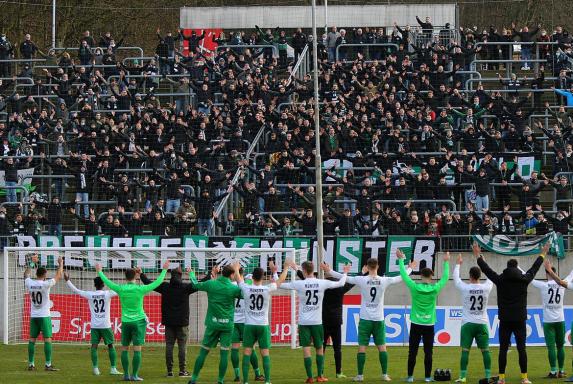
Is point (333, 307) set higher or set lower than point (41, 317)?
higher

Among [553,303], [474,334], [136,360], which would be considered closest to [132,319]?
[136,360]

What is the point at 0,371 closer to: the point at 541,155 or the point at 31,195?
the point at 31,195

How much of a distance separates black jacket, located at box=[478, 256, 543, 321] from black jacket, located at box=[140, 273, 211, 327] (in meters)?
5.80

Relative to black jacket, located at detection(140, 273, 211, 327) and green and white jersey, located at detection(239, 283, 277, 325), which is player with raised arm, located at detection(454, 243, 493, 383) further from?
black jacket, located at detection(140, 273, 211, 327)

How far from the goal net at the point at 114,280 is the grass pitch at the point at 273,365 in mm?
739

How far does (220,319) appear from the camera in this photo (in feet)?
66.1

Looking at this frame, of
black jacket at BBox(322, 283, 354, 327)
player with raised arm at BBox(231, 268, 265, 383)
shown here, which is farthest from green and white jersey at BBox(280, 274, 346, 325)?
black jacket at BBox(322, 283, 354, 327)

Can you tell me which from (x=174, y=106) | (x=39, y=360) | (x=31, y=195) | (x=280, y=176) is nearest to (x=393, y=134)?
(x=280, y=176)

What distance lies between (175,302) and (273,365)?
9.91 ft

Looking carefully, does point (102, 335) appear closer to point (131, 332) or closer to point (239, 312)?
point (131, 332)

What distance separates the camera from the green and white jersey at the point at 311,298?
2091cm

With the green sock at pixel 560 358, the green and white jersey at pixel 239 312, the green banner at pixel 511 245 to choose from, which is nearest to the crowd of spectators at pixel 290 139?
the green banner at pixel 511 245

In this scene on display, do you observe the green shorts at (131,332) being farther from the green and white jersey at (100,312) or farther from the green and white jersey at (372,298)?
the green and white jersey at (372,298)

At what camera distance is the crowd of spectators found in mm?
32750
